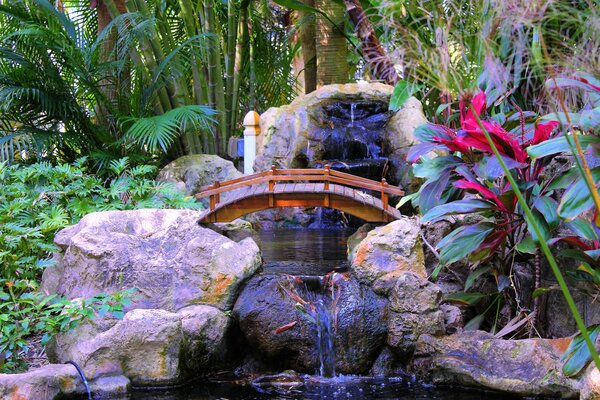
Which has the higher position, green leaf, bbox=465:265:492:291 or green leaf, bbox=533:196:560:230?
green leaf, bbox=533:196:560:230

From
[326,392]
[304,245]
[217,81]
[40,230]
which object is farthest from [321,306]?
[217,81]

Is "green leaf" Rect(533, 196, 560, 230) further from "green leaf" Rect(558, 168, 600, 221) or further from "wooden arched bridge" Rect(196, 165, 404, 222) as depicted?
"wooden arched bridge" Rect(196, 165, 404, 222)

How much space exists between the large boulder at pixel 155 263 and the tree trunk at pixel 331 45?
19.6 feet

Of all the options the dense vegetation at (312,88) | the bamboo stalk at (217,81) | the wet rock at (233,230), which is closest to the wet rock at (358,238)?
the dense vegetation at (312,88)

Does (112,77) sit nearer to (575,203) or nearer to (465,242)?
(465,242)

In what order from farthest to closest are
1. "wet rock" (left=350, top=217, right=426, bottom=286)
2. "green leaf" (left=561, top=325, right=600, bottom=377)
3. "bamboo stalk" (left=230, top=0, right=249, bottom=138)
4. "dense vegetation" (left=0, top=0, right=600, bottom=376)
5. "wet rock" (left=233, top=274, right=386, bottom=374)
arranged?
1. "bamboo stalk" (left=230, top=0, right=249, bottom=138)
2. "wet rock" (left=350, top=217, right=426, bottom=286)
3. "wet rock" (left=233, top=274, right=386, bottom=374)
4. "green leaf" (left=561, top=325, right=600, bottom=377)
5. "dense vegetation" (left=0, top=0, right=600, bottom=376)

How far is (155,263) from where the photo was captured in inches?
213

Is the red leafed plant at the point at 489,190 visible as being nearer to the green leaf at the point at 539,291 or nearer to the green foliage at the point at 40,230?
the green leaf at the point at 539,291

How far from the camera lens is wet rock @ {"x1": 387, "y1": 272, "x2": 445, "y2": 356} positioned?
16.4ft

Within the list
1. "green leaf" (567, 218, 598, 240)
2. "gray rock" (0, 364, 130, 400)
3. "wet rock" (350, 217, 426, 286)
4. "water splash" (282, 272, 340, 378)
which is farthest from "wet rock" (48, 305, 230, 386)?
"green leaf" (567, 218, 598, 240)

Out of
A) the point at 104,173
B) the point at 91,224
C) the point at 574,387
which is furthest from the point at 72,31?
the point at 574,387

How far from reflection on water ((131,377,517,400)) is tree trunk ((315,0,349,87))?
22.9 feet

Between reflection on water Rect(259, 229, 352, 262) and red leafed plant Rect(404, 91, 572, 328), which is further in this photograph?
reflection on water Rect(259, 229, 352, 262)

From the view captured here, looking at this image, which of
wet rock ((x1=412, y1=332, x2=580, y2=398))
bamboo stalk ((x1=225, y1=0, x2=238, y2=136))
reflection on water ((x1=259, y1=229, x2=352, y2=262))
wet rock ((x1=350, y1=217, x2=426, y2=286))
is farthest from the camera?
bamboo stalk ((x1=225, y1=0, x2=238, y2=136))
